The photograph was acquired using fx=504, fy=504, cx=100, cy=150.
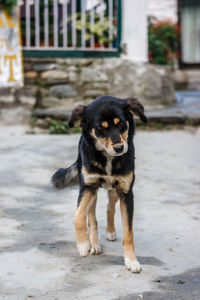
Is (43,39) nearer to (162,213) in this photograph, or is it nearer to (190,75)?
(162,213)

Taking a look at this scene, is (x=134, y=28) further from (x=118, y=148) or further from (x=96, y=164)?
(x=118, y=148)

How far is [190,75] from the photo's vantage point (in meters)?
14.6

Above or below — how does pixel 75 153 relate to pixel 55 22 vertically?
below

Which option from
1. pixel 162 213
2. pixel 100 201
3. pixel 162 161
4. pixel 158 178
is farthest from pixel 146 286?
pixel 162 161

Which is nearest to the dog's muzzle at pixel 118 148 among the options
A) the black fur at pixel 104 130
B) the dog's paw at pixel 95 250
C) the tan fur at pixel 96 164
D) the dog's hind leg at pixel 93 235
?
the black fur at pixel 104 130

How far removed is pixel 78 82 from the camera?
864cm

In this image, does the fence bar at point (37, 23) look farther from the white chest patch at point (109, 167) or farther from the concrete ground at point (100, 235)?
the white chest patch at point (109, 167)

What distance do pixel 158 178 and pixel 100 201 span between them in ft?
3.69

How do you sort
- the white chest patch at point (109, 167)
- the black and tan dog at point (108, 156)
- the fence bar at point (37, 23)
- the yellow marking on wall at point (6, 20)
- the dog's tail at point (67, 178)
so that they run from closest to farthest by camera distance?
1. the black and tan dog at point (108, 156)
2. the white chest patch at point (109, 167)
3. the dog's tail at point (67, 178)
4. the yellow marking on wall at point (6, 20)
5. the fence bar at point (37, 23)

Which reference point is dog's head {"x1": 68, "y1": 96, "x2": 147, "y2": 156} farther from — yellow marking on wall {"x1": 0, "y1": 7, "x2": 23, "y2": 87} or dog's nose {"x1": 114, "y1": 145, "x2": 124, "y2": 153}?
yellow marking on wall {"x1": 0, "y1": 7, "x2": 23, "y2": 87}

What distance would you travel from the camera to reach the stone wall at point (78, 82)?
8.47 m

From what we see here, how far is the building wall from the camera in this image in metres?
14.6

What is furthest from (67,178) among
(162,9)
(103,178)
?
(162,9)

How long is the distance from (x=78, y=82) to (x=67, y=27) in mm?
1147
